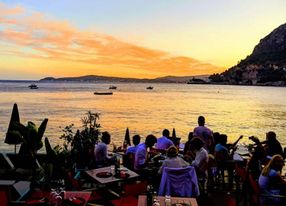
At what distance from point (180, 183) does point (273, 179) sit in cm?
184

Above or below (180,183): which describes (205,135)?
above

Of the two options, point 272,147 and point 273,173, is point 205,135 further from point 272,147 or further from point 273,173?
point 273,173

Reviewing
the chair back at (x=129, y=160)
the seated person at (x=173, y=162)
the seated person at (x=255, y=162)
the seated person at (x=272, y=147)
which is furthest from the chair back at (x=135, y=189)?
the seated person at (x=272, y=147)

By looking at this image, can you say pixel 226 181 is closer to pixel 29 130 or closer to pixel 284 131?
pixel 29 130

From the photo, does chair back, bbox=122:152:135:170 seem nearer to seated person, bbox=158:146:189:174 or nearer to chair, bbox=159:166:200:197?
seated person, bbox=158:146:189:174

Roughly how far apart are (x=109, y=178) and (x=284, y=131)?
36.1m

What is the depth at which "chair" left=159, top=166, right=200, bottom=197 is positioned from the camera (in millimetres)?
7723

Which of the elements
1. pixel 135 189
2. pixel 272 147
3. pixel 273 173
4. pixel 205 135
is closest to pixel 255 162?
pixel 273 173

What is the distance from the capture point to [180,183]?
7.75 m

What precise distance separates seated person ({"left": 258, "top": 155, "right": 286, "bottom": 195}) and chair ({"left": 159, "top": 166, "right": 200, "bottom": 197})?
1.35 m

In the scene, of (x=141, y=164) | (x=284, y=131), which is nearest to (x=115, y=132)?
(x=284, y=131)

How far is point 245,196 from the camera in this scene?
29.0 ft

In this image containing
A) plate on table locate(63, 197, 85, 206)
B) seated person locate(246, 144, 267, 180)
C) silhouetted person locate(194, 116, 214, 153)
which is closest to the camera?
plate on table locate(63, 197, 85, 206)

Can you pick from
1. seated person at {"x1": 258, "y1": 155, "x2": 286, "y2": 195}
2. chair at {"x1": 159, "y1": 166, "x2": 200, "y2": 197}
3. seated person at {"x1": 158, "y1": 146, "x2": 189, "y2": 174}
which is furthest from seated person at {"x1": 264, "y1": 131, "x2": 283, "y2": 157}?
chair at {"x1": 159, "y1": 166, "x2": 200, "y2": 197}
